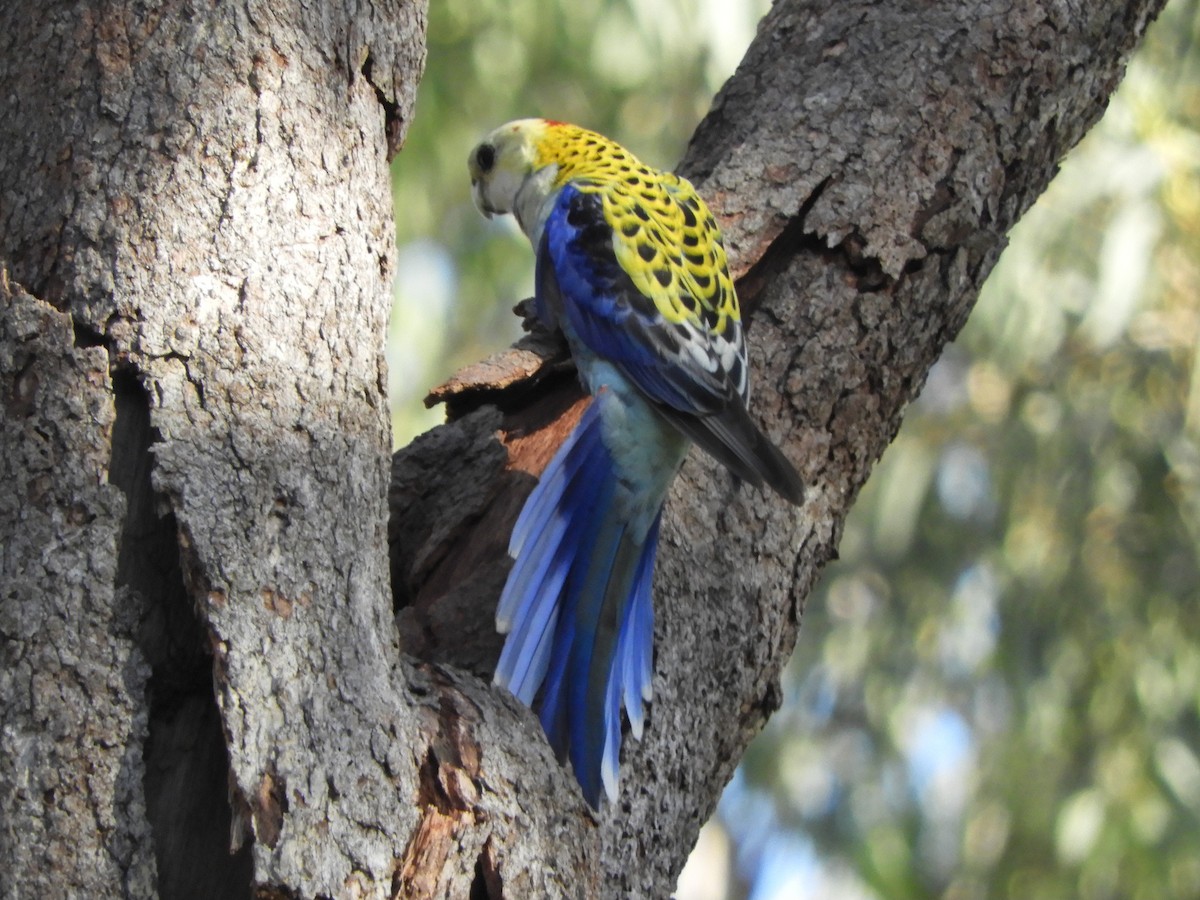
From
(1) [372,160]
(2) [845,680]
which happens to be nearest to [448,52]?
(2) [845,680]

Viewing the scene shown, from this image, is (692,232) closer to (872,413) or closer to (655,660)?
(872,413)

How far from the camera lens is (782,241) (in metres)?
2.58

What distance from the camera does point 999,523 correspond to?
738 cm

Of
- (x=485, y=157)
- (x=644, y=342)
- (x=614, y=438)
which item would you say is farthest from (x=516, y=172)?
(x=614, y=438)

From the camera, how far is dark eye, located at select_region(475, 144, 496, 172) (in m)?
3.38

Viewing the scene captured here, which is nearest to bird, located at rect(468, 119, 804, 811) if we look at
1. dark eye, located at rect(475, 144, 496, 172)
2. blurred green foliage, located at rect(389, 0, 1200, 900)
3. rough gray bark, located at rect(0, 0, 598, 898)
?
rough gray bark, located at rect(0, 0, 598, 898)

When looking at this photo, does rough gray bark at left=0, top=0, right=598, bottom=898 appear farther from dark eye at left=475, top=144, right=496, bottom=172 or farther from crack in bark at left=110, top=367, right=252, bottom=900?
dark eye at left=475, top=144, right=496, bottom=172

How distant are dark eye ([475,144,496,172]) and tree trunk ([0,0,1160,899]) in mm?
1304

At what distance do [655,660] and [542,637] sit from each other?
0.18 metres

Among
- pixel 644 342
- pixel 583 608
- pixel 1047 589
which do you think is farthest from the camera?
pixel 1047 589

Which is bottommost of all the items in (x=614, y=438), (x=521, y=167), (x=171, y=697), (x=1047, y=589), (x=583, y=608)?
(x=171, y=697)

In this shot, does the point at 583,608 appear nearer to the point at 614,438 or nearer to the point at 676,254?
the point at 614,438

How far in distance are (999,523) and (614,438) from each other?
5.41m

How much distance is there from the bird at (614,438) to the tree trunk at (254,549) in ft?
0.20
